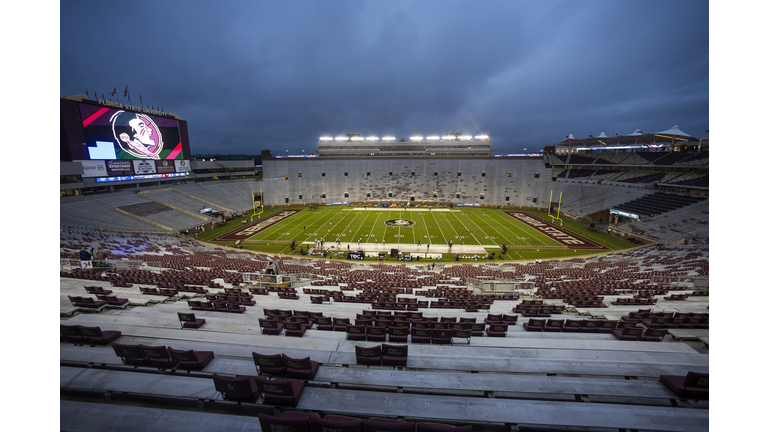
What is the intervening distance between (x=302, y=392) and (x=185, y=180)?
63489mm

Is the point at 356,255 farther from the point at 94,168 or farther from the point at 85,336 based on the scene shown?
the point at 94,168

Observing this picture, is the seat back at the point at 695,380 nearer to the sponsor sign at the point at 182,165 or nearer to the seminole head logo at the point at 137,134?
the seminole head logo at the point at 137,134

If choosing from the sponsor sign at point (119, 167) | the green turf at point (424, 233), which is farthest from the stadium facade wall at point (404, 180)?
the sponsor sign at point (119, 167)

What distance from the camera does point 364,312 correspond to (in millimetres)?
8523

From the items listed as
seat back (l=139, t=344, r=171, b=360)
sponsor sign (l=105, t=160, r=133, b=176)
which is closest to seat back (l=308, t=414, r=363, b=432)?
seat back (l=139, t=344, r=171, b=360)

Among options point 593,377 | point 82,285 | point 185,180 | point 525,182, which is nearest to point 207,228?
point 185,180

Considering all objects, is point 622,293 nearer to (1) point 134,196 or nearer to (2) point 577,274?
(2) point 577,274

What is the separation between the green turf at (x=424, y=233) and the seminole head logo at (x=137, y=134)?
17196 millimetres

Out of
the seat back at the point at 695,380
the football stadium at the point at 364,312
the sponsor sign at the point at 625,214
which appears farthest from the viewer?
the sponsor sign at the point at 625,214

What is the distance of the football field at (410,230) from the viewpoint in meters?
33.9

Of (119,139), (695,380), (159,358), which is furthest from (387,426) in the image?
(119,139)

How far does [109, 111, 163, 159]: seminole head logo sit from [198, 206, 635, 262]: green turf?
17.2 meters

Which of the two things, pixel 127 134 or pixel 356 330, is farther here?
pixel 127 134

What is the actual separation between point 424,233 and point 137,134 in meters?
46.7
